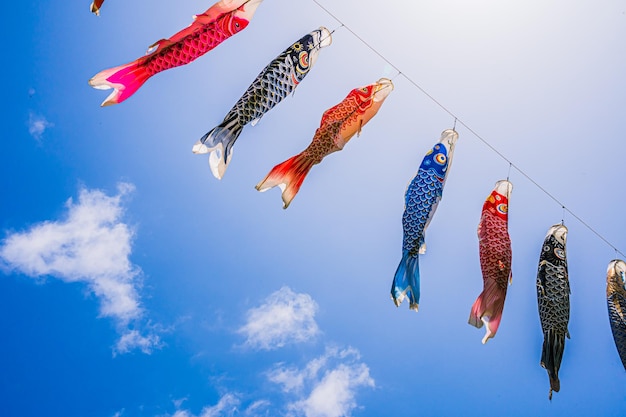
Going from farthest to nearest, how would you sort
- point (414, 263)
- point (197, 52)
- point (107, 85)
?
1. point (414, 263)
2. point (197, 52)
3. point (107, 85)

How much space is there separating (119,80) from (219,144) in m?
0.86

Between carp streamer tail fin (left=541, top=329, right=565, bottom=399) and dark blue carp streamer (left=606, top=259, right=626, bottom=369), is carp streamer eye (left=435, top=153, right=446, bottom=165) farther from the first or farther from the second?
dark blue carp streamer (left=606, top=259, right=626, bottom=369)

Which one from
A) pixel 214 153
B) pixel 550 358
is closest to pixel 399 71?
pixel 214 153

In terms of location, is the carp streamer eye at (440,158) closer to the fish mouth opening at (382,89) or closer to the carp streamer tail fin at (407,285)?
the fish mouth opening at (382,89)

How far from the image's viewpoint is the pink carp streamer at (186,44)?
4.06m

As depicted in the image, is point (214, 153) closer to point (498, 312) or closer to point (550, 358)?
point (498, 312)

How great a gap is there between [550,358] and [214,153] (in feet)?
10.6

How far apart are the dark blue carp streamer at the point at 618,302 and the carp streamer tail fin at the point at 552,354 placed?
26.2 inches

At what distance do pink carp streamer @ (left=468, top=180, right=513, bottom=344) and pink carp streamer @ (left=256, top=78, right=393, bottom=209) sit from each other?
4.43ft

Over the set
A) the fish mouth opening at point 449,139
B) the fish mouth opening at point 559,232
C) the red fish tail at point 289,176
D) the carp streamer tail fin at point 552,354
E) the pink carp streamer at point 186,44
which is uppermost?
the pink carp streamer at point 186,44

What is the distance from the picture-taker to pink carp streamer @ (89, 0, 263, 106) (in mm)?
4059

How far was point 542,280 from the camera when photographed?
480cm

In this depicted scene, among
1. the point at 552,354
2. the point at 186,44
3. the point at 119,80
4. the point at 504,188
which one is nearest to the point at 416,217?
the point at 504,188

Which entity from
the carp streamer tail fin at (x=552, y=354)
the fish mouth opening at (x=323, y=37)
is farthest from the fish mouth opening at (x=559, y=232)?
the fish mouth opening at (x=323, y=37)
